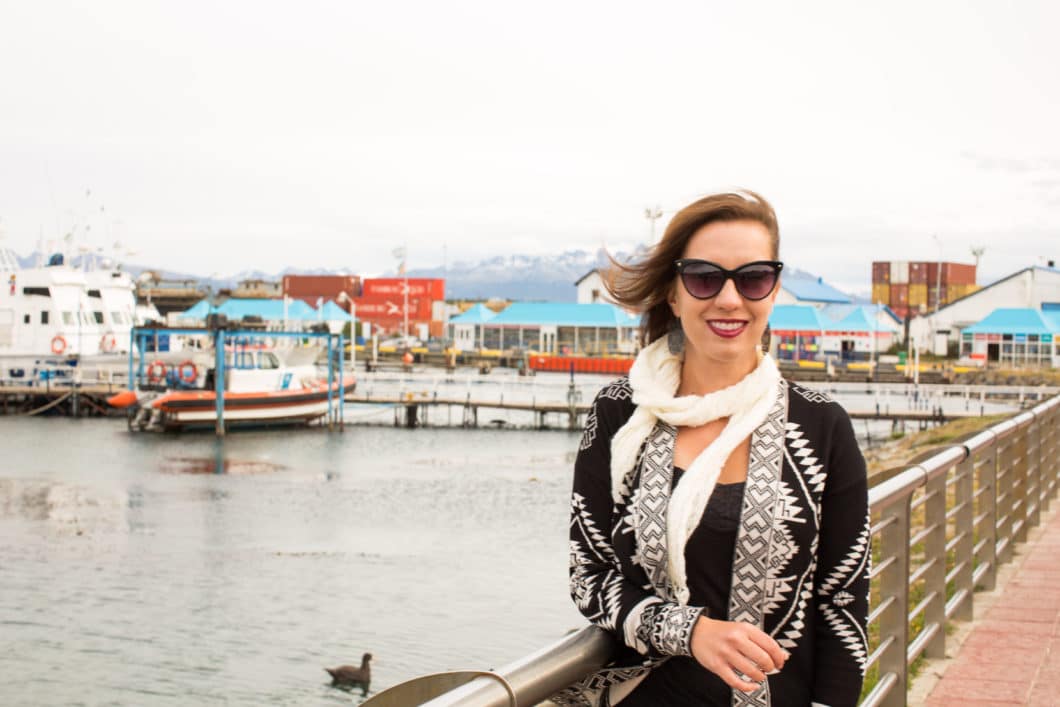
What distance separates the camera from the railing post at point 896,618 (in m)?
3.90

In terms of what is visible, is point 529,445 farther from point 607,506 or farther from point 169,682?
point 607,506

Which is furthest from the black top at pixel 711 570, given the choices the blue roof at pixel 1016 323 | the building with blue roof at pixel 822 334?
the blue roof at pixel 1016 323

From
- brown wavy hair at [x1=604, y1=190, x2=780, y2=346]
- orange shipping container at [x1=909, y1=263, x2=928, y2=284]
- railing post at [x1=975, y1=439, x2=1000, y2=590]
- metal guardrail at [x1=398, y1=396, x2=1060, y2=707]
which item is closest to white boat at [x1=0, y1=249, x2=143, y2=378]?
metal guardrail at [x1=398, y1=396, x2=1060, y2=707]

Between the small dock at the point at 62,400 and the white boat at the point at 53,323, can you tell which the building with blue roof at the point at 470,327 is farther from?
the small dock at the point at 62,400

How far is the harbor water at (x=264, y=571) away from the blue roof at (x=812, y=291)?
4945 centimetres

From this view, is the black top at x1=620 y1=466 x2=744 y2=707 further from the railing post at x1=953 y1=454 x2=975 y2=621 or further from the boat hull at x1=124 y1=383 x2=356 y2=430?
the boat hull at x1=124 y1=383 x2=356 y2=430

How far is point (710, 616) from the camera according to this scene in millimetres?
2080

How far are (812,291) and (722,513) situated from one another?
82503 millimetres

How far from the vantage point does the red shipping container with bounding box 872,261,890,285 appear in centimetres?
12144

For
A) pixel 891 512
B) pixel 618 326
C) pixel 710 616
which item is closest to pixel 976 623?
pixel 891 512

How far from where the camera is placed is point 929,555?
4898mm

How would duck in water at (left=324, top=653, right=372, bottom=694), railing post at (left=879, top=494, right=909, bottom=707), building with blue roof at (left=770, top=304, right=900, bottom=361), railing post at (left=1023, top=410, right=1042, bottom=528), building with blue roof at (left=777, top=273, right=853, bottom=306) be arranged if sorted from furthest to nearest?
building with blue roof at (left=777, top=273, right=853, bottom=306), building with blue roof at (left=770, top=304, right=900, bottom=361), duck in water at (left=324, top=653, right=372, bottom=694), railing post at (left=1023, top=410, right=1042, bottom=528), railing post at (left=879, top=494, right=909, bottom=707)

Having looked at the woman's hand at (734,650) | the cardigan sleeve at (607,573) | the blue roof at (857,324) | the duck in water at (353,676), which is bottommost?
the duck in water at (353,676)

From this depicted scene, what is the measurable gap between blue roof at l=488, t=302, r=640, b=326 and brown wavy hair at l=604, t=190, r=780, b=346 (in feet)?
226
